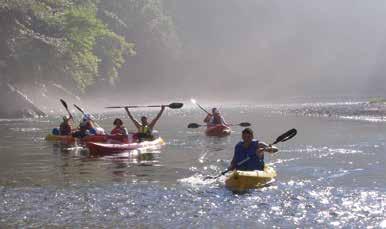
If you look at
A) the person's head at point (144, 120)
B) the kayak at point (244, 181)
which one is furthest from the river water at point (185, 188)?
the person's head at point (144, 120)

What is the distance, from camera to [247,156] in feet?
56.0

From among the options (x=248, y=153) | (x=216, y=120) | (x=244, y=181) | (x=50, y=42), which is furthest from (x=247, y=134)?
(x=50, y=42)

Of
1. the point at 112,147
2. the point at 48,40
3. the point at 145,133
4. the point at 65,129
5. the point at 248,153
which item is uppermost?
the point at 48,40

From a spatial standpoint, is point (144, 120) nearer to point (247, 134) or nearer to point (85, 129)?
point (85, 129)

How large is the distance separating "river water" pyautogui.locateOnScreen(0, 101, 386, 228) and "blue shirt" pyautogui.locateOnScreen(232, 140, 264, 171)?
71cm

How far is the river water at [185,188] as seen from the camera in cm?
1269

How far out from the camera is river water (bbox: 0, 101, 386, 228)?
1269 cm

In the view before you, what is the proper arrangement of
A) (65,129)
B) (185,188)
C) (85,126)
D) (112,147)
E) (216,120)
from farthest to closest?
(216,120), (65,129), (85,126), (112,147), (185,188)

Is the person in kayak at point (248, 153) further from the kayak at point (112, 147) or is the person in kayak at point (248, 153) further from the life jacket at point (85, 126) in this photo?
the life jacket at point (85, 126)

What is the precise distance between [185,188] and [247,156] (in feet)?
6.48

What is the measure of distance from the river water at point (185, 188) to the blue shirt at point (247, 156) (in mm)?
708

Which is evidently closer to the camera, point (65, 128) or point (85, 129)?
point (85, 129)

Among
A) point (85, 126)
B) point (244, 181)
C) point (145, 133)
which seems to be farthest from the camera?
point (85, 126)

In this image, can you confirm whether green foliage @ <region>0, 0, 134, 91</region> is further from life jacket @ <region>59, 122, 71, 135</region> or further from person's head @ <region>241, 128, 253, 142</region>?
person's head @ <region>241, 128, 253, 142</region>
